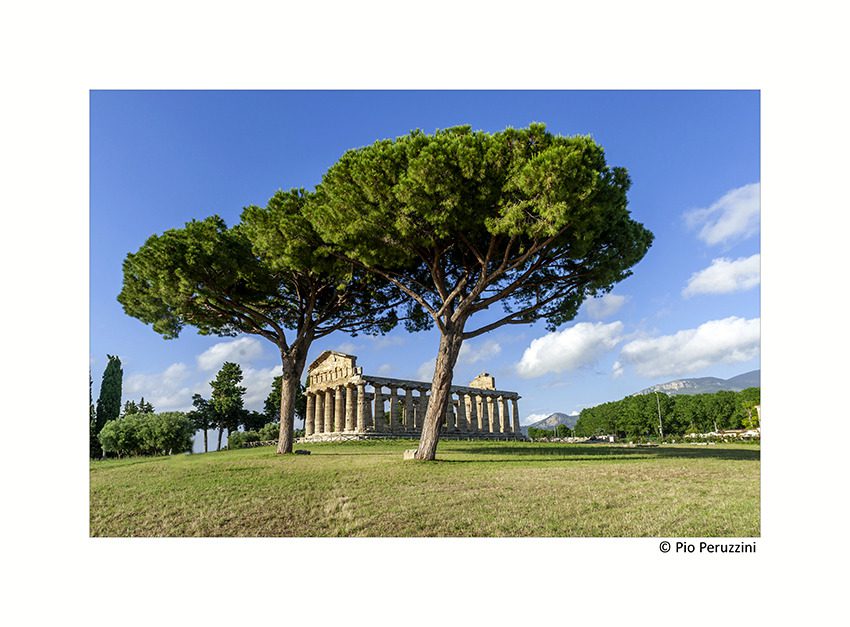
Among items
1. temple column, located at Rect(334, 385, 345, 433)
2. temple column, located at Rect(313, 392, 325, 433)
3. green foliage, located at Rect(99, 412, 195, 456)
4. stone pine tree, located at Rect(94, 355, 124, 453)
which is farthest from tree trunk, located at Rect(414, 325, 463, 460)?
temple column, located at Rect(313, 392, 325, 433)

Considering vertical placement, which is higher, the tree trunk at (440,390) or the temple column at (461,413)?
the tree trunk at (440,390)

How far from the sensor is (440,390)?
1475cm

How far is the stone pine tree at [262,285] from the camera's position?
16.9 metres

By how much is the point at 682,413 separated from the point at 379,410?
33398mm

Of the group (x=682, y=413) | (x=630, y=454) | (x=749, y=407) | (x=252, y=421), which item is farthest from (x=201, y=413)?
(x=682, y=413)

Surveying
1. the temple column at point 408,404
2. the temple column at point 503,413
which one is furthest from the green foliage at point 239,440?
the temple column at point 503,413

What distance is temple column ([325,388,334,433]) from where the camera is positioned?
140ft

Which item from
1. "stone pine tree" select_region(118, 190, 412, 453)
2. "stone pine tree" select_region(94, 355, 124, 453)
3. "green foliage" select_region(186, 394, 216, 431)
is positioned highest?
"stone pine tree" select_region(118, 190, 412, 453)

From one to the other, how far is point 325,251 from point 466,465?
8.23m

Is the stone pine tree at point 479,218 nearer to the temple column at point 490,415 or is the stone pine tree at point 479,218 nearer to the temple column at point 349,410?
the temple column at point 349,410

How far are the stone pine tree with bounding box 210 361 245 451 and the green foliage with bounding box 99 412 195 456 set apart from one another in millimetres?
12166

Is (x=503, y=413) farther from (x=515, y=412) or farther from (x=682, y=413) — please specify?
(x=682, y=413)

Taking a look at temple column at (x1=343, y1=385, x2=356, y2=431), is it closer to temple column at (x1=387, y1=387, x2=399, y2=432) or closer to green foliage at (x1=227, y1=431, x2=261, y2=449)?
temple column at (x1=387, y1=387, x2=399, y2=432)

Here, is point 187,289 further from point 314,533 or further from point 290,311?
point 314,533
